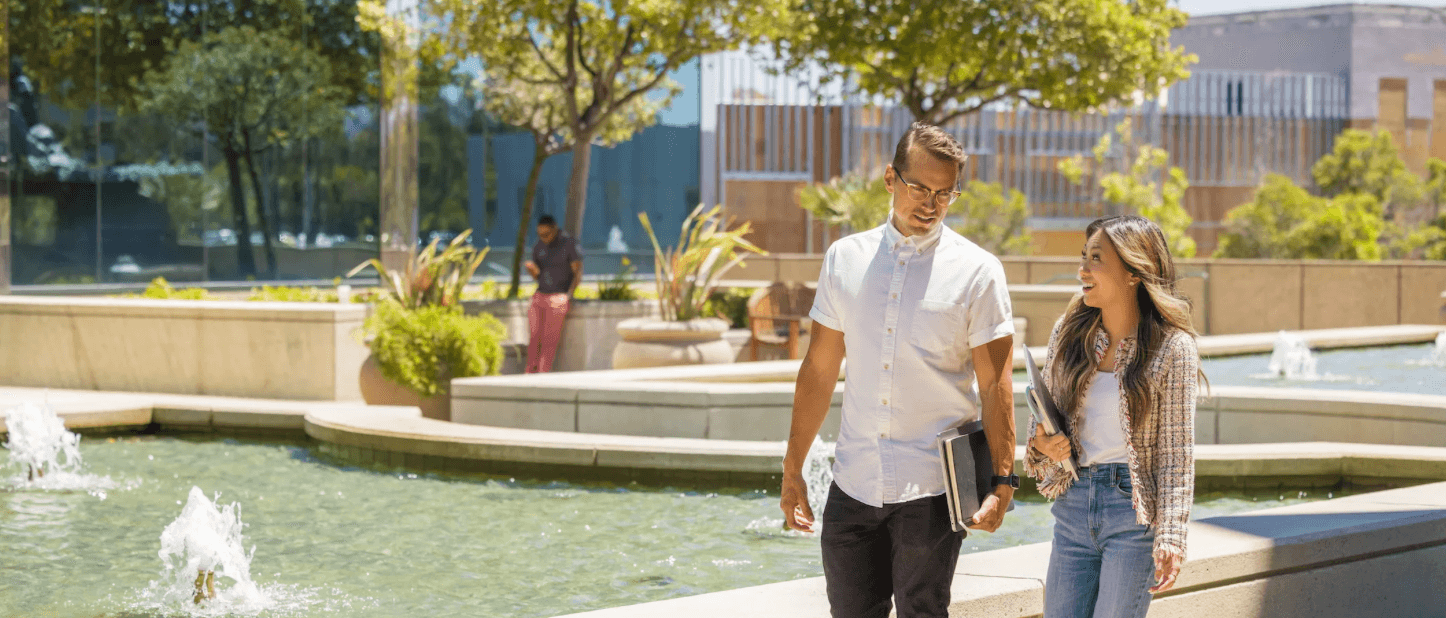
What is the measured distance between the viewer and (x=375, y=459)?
347 inches

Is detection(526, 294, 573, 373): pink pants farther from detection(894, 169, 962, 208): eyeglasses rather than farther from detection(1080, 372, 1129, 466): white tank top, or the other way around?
detection(894, 169, 962, 208): eyeglasses

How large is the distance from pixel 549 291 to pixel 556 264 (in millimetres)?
260

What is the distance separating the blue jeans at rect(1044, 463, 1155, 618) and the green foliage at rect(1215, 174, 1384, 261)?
2606cm

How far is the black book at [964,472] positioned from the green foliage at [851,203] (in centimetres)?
1915

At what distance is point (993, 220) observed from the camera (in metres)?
30.2

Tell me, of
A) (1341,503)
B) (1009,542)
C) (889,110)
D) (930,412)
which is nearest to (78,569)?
(1009,542)

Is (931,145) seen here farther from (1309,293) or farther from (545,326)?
(1309,293)

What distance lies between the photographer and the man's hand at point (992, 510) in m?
2.81

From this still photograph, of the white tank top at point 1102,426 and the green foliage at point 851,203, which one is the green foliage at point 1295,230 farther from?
the white tank top at point 1102,426

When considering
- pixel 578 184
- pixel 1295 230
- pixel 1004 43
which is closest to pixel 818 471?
pixel 578 184

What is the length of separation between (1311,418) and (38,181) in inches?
552

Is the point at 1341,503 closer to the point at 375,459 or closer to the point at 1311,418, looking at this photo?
the point at 1311,418

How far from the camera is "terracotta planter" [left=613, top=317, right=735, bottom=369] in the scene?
460 inches

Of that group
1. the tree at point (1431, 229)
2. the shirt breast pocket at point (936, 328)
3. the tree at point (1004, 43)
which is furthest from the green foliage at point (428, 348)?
the tree at point (1431, 229)
